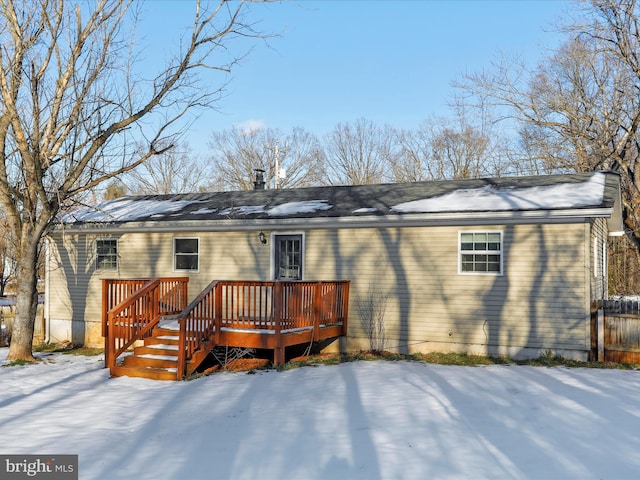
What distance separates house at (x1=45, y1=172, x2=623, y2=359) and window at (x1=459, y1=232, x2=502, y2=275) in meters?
0.03

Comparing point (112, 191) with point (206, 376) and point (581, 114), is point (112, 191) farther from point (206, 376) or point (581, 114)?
point (206, 376)

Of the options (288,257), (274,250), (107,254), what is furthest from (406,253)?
(107,254)

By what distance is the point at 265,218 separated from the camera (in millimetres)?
12031

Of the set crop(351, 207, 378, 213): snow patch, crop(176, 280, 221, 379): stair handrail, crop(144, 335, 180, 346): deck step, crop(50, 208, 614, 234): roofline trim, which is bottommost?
crop(144, 335, 180, 346): deck step

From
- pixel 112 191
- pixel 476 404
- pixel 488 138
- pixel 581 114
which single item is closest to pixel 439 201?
pixel 476 404

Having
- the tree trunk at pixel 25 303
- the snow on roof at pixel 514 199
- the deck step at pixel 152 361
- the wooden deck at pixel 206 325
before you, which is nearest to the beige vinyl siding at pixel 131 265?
the tree trunk at pixel 25 303

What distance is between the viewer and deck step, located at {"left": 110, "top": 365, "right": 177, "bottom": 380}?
9315mm

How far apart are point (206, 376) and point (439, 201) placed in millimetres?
5804

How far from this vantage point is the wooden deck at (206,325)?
9617 millimetres

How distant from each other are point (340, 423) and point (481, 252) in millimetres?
5461

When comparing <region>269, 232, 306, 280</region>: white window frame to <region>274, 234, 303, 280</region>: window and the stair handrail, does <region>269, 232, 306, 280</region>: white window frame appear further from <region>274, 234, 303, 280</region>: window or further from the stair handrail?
the stair handrail

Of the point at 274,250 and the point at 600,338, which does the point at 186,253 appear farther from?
the point at 600,338

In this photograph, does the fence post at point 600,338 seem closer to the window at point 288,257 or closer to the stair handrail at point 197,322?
the window at point 288,257

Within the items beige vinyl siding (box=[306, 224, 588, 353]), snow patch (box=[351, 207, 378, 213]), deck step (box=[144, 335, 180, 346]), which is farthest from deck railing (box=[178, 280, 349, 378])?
snow patch (box=[351, 207, 378, 213])
